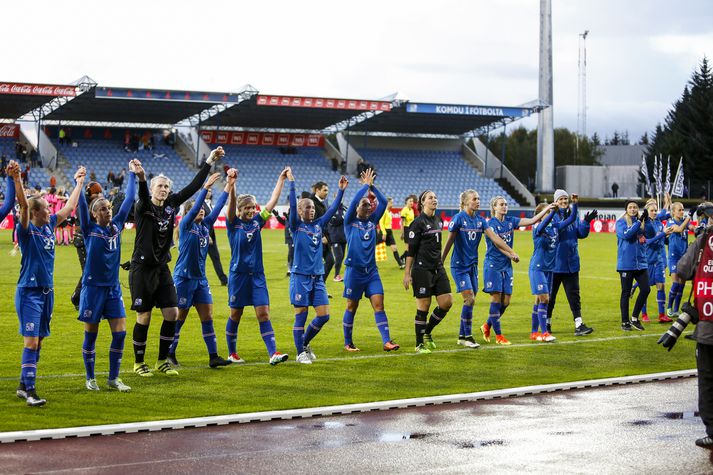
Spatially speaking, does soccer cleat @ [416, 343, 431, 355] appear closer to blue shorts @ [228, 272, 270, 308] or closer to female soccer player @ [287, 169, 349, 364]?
female soccer player @ [287, 169, 349, 364]

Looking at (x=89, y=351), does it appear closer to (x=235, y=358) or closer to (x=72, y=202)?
(x=72, y=202)

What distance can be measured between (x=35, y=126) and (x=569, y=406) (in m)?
52.9

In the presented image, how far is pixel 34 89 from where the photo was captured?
50.6 metres

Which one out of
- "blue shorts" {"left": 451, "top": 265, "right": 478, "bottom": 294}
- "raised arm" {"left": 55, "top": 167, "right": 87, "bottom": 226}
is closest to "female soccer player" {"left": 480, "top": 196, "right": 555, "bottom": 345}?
"blue shorts" {"left": 451, "top": 265, "right": 478, "bottom": 294}

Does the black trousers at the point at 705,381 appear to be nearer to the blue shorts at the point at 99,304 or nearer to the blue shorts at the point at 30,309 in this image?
the blue shorts at the point at 99,304

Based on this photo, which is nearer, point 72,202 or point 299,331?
point 72,202

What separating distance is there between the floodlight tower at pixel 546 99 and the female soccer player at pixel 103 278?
2112 inches

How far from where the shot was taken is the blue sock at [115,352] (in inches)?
422

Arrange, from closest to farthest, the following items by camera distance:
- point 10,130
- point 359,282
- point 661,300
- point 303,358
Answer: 1. point 303,358
2. point 359,282
3. point 661,300
4. point 10,130

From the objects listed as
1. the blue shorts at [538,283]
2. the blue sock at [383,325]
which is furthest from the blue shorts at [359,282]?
the blue shorts at [538,283]

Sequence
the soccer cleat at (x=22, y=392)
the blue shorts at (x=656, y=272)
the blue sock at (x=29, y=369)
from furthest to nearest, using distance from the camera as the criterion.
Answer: the blue shorts at (x=656, y=272) < the soccer cleat at (x=22, y=392) < the blue sock at (x=29, y=369)

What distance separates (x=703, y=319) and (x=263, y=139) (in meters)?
58.8

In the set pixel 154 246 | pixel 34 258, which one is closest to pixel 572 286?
pixel 154 246

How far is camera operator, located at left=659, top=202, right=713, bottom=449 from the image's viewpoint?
870 centimetres
